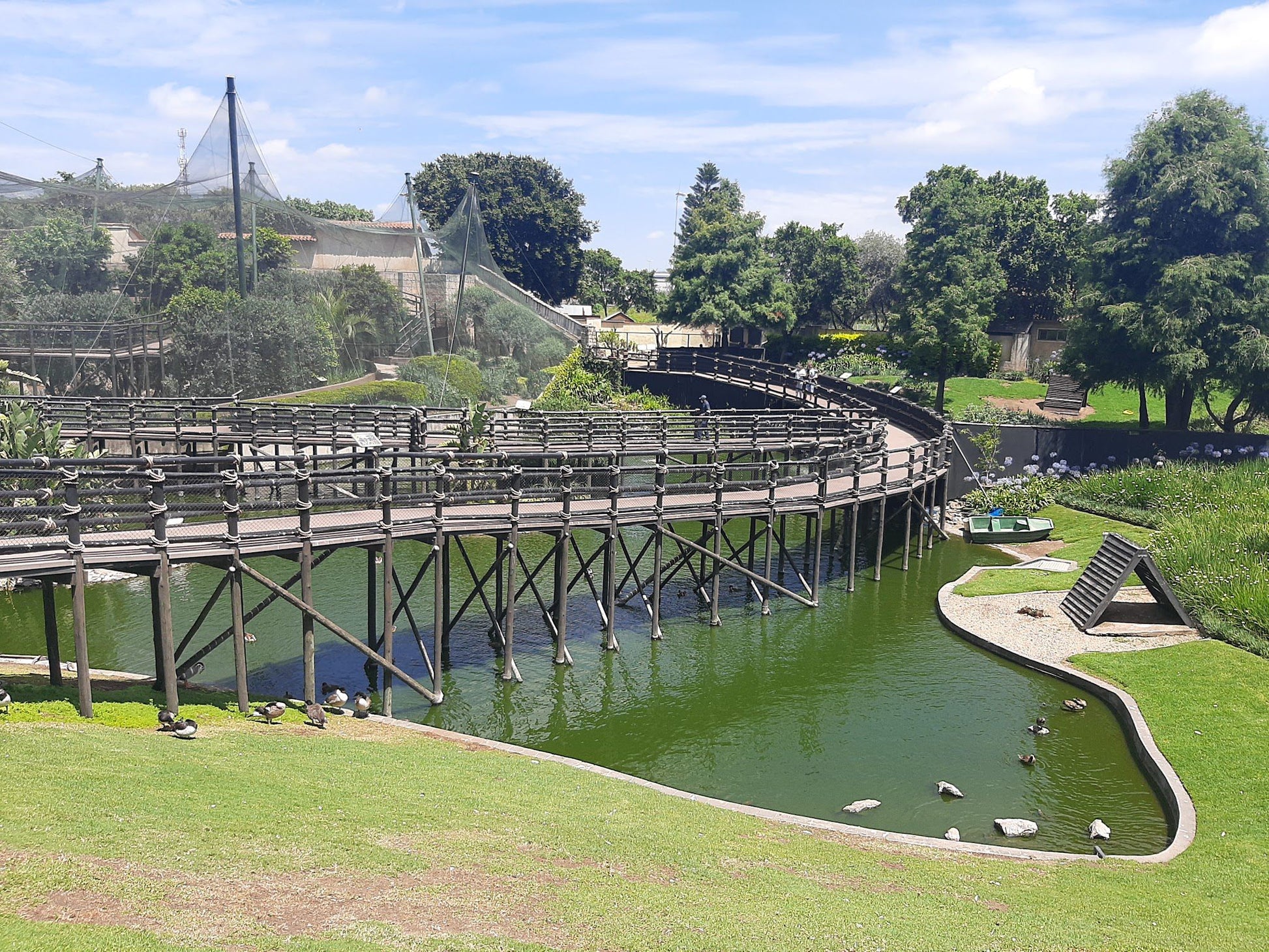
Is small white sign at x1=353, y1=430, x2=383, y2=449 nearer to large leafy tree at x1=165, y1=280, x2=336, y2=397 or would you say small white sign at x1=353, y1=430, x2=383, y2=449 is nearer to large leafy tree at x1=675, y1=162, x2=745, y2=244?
large leafy tree at x1=165, y1=280, x2=336, y2=397

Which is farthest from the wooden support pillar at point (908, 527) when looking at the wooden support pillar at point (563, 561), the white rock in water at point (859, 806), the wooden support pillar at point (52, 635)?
the wooden support pillar at point (52, 635)

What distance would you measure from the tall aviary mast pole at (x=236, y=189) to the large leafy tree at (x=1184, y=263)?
38.2 m

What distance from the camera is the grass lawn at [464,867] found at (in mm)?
8609

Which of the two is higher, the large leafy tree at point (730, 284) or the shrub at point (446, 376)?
the large leafy tree at point (730, 284)

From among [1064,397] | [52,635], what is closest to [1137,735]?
[52,635]

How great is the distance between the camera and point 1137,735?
61.1 ft

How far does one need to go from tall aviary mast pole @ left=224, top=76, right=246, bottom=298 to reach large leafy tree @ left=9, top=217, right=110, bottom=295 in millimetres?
5131

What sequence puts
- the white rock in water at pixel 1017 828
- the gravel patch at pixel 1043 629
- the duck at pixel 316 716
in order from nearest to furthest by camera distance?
the white rock in water at pixel 1017 828
the duck at pixel 316 716
the gravel patch at pixel 1043 629

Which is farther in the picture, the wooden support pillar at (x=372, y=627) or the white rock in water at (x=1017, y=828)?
the wooden support pillar at (x=372, y=627)

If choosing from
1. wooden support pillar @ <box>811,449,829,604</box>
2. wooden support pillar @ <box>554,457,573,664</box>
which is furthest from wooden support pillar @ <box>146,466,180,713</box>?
wooden support pillar @ <box>811,449,829,604</box>

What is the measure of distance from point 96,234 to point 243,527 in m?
28.8

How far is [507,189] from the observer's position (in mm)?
98312

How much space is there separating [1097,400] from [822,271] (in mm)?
33937

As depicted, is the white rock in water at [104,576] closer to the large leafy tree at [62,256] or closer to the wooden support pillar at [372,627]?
the wooden support pillar at [372,627]
